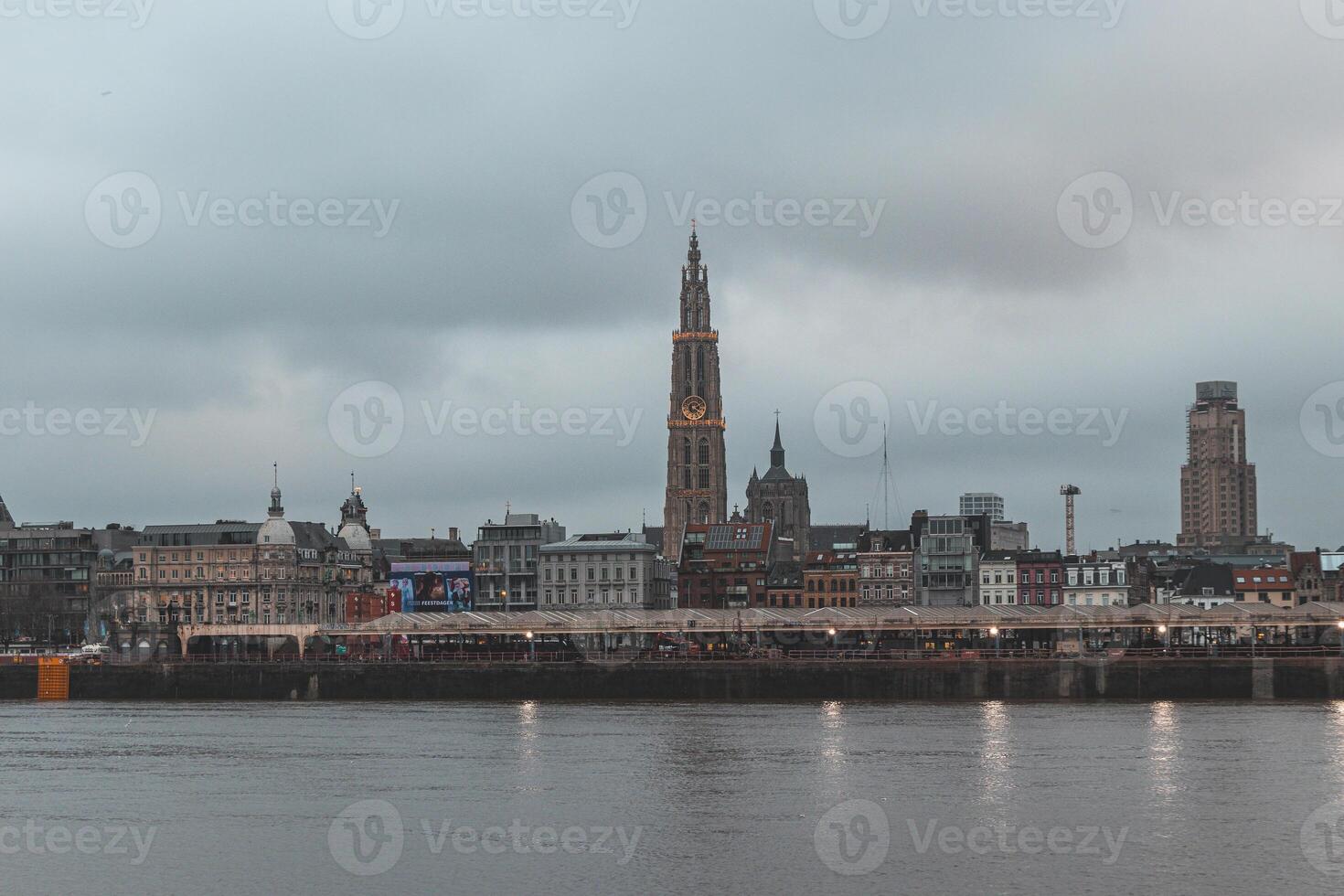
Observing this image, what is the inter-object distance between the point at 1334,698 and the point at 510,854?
7643 cm

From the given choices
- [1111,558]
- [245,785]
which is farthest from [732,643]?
[245,785]

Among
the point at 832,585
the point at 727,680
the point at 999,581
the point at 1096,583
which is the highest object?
the point at 999,581

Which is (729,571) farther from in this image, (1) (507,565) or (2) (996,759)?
(2) (996,759)

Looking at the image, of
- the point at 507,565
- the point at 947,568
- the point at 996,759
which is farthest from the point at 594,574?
the point at 996,759

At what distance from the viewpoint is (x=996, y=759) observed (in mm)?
79875

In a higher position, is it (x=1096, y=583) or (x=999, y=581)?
(x=999, y=581)

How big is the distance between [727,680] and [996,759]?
46.8 metres

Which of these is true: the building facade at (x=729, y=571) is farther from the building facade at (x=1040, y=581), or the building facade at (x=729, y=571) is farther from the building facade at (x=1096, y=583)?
the building facade at (x=1096, y=583)

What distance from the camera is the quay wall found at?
390 ft

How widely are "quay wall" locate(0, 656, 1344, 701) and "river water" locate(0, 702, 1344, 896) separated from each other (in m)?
17.5

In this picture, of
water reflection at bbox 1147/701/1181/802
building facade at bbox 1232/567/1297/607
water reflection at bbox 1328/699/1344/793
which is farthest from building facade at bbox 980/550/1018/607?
water reflection at bbox 1147/701/1181/802

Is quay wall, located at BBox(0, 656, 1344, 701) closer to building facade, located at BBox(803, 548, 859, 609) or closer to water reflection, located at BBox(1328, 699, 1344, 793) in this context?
water reflection, located at BBox(1328, 699, 1344, 793)

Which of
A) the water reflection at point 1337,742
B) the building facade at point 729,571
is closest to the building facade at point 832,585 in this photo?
the building facade at point 729,571

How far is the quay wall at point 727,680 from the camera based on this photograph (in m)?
119
